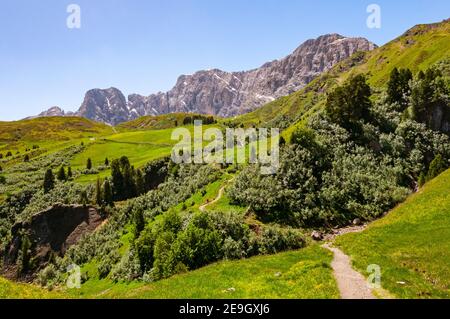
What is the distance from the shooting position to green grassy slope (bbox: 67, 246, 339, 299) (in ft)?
78.2

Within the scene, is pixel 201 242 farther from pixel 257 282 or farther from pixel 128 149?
pixel 128 149

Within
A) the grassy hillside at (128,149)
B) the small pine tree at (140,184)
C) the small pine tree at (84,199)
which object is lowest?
the small pine tree at (84,199)

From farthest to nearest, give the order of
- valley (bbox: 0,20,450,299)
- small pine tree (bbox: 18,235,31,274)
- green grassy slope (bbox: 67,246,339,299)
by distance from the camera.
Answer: small pine tree (bbox: 18,235,31,274) < valley (bbox: 0,20,450,299) < green grassy slope (bbox: 67,246,339,299)

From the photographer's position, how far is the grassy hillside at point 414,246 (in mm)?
25391

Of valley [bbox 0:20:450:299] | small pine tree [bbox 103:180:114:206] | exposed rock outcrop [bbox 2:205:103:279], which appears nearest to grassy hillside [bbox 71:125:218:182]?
valley [bbox 0:20:450:299]

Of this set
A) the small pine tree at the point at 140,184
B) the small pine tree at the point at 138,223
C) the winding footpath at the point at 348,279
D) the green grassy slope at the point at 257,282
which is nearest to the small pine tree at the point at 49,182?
the small pine tree at the point at 140,184

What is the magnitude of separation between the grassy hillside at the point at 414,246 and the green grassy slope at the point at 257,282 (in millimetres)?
3883

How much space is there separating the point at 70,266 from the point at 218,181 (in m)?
34.8

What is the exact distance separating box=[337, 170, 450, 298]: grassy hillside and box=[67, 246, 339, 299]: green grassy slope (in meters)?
3.88

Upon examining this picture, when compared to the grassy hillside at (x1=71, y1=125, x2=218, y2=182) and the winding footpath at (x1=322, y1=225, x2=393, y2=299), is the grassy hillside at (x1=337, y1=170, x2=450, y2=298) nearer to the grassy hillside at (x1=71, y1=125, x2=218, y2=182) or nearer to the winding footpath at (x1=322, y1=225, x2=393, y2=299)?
the winding footpath at (x1=322, y1=225, x2=393, y2=299)

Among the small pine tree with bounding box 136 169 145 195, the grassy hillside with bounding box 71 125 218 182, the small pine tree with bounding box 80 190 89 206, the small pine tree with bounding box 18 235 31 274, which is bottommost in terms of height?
the small pine tree with bounding box 18 235 31 274

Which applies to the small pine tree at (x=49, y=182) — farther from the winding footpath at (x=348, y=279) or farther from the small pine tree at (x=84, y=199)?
the winding footpath at (x=348, y=279)
